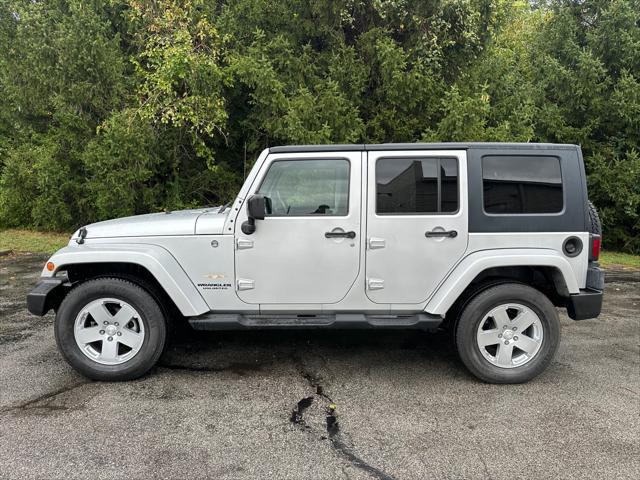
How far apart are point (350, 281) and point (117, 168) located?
7931 millimetres

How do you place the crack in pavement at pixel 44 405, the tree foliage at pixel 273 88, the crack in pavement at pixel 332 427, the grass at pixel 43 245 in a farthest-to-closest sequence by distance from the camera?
the grass at pixel 43 245, the tree foliage at pixel 273 88, the crack in pavement at pixel 44 405, the crack in pavement at pixel 332 427

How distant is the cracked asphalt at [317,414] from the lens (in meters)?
2.93

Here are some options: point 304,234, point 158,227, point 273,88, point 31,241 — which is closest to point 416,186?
point 304,234

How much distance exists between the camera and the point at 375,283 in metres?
4.07

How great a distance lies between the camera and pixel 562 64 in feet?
40.9

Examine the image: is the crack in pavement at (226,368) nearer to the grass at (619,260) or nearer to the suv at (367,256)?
the suv at (367,256)

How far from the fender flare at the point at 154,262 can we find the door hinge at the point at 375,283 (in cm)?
132

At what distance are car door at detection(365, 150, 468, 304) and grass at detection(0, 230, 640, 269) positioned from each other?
782 centimetres

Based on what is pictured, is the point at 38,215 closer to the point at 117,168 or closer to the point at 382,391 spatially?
the point at 117,168

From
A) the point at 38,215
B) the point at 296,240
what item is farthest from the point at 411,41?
the point at 38,215

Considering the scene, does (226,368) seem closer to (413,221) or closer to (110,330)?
(110,330)

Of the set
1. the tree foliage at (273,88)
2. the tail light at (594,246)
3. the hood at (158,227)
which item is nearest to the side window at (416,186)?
the tail light at (594,246)

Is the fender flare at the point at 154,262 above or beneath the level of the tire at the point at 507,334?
above

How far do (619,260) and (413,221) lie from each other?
8994 mm
